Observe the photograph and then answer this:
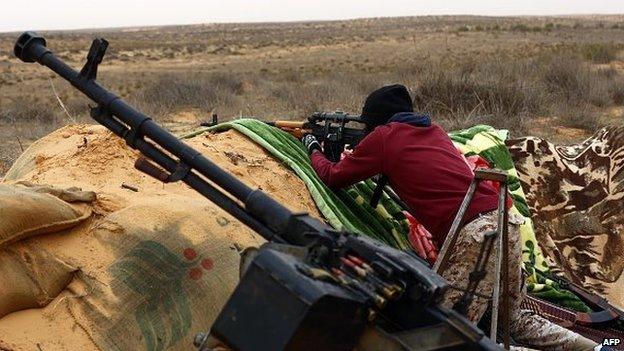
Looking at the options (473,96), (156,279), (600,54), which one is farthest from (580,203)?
(600,54)

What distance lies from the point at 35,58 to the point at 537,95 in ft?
34.8

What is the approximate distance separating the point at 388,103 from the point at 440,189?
2.05 feet

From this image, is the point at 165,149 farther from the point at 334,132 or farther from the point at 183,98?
the point at 183,98

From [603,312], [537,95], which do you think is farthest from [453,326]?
[537,95]

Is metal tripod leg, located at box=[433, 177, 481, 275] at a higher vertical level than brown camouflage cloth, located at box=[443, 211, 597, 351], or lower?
higher

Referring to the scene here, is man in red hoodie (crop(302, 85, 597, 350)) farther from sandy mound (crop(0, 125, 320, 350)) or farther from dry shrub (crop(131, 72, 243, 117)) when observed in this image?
dry shrub (crop(131, 72, 243, 117))

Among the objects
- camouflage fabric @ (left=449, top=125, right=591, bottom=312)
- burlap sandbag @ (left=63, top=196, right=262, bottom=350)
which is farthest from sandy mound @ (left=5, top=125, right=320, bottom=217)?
camouflage fabric @ (left=449, top=125, right=591, bottom=312)

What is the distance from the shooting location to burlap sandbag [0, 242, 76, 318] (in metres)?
2.86

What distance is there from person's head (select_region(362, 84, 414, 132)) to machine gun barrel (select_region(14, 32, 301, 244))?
164 centimetres

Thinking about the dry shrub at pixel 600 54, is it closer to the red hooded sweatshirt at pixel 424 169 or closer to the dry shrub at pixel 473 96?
the dry shrub at pixel 473 96

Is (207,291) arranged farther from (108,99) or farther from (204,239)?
(108,99)

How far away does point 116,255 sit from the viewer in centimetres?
321

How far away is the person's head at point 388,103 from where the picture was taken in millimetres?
4113

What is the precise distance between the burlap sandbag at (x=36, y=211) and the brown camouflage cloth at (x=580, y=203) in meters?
3.73
